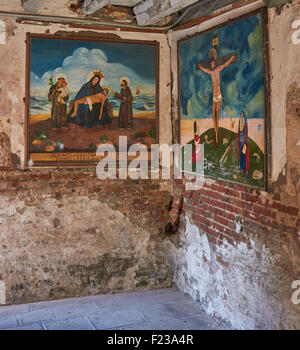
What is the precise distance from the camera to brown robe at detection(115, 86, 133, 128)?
4680mm

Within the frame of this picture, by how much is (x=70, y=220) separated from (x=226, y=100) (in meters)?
2.05

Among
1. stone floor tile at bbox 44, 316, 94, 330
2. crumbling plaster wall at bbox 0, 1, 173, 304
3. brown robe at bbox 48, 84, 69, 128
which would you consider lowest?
stone floor tile at bbox 44, 316, 94, 330

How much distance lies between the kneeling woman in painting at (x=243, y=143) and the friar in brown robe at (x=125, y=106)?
1.51 meters

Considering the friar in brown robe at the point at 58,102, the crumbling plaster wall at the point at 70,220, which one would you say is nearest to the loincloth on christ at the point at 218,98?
the crumbling plaster wall at the point at 70,220

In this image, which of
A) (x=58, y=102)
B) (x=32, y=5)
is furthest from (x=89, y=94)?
(x=32, y=5)

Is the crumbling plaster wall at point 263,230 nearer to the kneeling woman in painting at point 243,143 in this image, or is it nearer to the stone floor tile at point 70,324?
the kneeling woman in painting at point 243,143

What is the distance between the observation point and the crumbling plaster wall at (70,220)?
170 inches

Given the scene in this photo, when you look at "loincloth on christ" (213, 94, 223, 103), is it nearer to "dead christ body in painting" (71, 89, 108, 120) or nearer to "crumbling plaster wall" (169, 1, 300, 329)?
"crumbling plaster wall" (169, 1, 300, 329)

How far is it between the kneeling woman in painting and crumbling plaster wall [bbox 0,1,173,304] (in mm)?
1407

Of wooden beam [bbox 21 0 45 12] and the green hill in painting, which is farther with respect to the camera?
wooden beam [bbox 21 0 45 12]

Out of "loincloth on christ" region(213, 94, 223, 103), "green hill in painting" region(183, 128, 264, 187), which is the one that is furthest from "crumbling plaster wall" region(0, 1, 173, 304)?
"loincloth on christ" region(213, 94, 223, 103)

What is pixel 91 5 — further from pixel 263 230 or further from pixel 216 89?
pixel 263 230

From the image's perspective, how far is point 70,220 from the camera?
14.9 feet

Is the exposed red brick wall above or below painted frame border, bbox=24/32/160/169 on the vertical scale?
below
